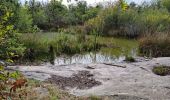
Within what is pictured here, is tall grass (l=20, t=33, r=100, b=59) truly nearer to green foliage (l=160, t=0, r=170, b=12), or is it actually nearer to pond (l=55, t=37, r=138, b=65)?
pond (l=55, t=37, r=138, b=65)

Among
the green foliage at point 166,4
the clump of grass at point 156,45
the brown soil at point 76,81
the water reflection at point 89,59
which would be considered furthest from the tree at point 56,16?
the brown soil at point 76,81

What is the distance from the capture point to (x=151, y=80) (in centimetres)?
809

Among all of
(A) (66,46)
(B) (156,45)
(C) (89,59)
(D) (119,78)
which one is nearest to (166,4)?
(B) (156,45)

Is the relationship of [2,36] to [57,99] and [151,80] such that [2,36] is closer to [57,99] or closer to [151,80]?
[57,99]

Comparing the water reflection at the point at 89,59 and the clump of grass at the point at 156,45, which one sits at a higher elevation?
the clump of grass at the point at 156,45

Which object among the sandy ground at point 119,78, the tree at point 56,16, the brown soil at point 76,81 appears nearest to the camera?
the sandy ground at point 119,78

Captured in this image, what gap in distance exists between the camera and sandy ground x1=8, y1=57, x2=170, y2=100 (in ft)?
22.7

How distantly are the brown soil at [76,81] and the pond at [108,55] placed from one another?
3951 mm

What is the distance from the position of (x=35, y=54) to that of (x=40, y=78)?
17.4 feet

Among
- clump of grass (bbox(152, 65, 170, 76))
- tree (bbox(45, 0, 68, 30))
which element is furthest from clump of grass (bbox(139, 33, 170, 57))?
tree (bbox(45, 0, 68, 30))

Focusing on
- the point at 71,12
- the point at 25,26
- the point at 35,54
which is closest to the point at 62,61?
the point at 35,54

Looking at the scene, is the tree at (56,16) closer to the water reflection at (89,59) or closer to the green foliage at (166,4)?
the green foliage at (166,4)

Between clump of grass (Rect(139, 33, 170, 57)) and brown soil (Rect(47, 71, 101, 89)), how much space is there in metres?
6.57

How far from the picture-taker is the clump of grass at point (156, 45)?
1455cm
